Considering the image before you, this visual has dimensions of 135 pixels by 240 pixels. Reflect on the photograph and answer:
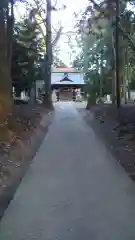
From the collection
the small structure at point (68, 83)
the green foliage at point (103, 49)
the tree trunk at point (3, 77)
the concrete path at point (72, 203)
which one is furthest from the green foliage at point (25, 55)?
the small structure at point (68, 83)

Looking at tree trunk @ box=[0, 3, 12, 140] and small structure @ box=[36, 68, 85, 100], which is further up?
tree trunk @ box=[0, 3, 12, 140]

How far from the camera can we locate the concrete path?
6.32m

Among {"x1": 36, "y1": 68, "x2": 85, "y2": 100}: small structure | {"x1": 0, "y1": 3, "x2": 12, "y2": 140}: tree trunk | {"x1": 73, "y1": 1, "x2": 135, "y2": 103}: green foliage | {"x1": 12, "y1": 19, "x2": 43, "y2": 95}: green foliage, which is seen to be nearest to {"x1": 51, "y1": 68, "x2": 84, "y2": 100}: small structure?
{"x1": 36, "y1": 68, "x2": 85, "y2": 100}: small structure

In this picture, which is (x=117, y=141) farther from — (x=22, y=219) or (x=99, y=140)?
(x=22, y=219)

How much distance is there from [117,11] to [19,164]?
16374 mm

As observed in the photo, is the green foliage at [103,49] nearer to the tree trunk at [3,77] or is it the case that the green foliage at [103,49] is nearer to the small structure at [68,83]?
the tree trunk at [3,77]

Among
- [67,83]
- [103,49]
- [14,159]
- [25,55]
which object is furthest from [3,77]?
[67,83]

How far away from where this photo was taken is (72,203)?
7863mm

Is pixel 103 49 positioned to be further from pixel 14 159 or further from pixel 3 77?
pixel 14 159

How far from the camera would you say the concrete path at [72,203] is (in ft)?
20.7

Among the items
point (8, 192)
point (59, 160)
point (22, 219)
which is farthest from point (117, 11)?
point (22, 219)

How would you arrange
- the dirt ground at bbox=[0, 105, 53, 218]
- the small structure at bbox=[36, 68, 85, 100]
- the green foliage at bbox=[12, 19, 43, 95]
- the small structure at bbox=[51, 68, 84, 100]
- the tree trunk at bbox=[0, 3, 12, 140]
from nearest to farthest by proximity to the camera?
the dirt ground at bbox=[0, 105, 53, 218] < the tree trunk at bbox=[0, 3, 12, 140] < the green foliage at bbox=[12, 19, 43, 95] < the small structure at bbox=[36, 68, 85, 100] < the small structure at bbox=[51, 68, 84, 100]

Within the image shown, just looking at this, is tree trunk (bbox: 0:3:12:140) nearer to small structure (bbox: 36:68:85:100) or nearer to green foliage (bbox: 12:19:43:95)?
green foliage (bbox: 12:19:43:95)

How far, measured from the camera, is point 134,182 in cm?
980
